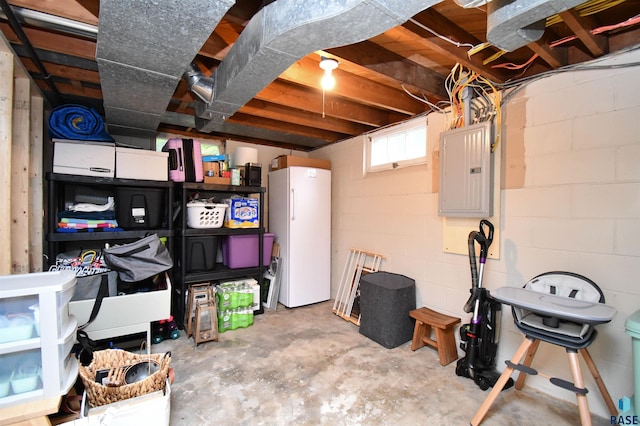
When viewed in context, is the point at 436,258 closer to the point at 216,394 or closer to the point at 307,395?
the point at 307,395

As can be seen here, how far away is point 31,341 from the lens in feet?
4.28

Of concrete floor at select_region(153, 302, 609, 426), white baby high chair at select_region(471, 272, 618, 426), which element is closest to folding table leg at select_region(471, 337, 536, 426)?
white baby high chair at select_region(471, 272, 618, 426)

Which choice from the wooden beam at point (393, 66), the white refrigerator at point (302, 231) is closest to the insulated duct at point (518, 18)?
the wooden beam at point (393, 66)

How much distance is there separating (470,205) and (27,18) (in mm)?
3104

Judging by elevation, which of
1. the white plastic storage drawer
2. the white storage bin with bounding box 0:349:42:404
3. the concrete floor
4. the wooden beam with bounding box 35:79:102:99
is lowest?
the concrete floor

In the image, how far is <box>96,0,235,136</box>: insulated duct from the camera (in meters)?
1.26

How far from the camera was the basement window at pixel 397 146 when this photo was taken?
3.10 m

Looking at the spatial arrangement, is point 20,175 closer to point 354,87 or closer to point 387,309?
point 354,87

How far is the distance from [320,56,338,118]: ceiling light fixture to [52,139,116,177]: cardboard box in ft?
6.81

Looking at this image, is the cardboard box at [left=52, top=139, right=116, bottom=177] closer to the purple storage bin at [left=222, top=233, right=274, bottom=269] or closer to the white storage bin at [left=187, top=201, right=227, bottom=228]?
the white storage bin at [left=187, top=201, right=227, bottom=228]

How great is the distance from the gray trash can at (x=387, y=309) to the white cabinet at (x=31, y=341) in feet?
7.68

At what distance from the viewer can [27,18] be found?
5.25ft

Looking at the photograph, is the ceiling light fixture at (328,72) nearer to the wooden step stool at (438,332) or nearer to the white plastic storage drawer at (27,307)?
the white plastic storage drawer at (27,307)

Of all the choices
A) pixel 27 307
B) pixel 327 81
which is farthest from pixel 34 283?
pixel 327 81
